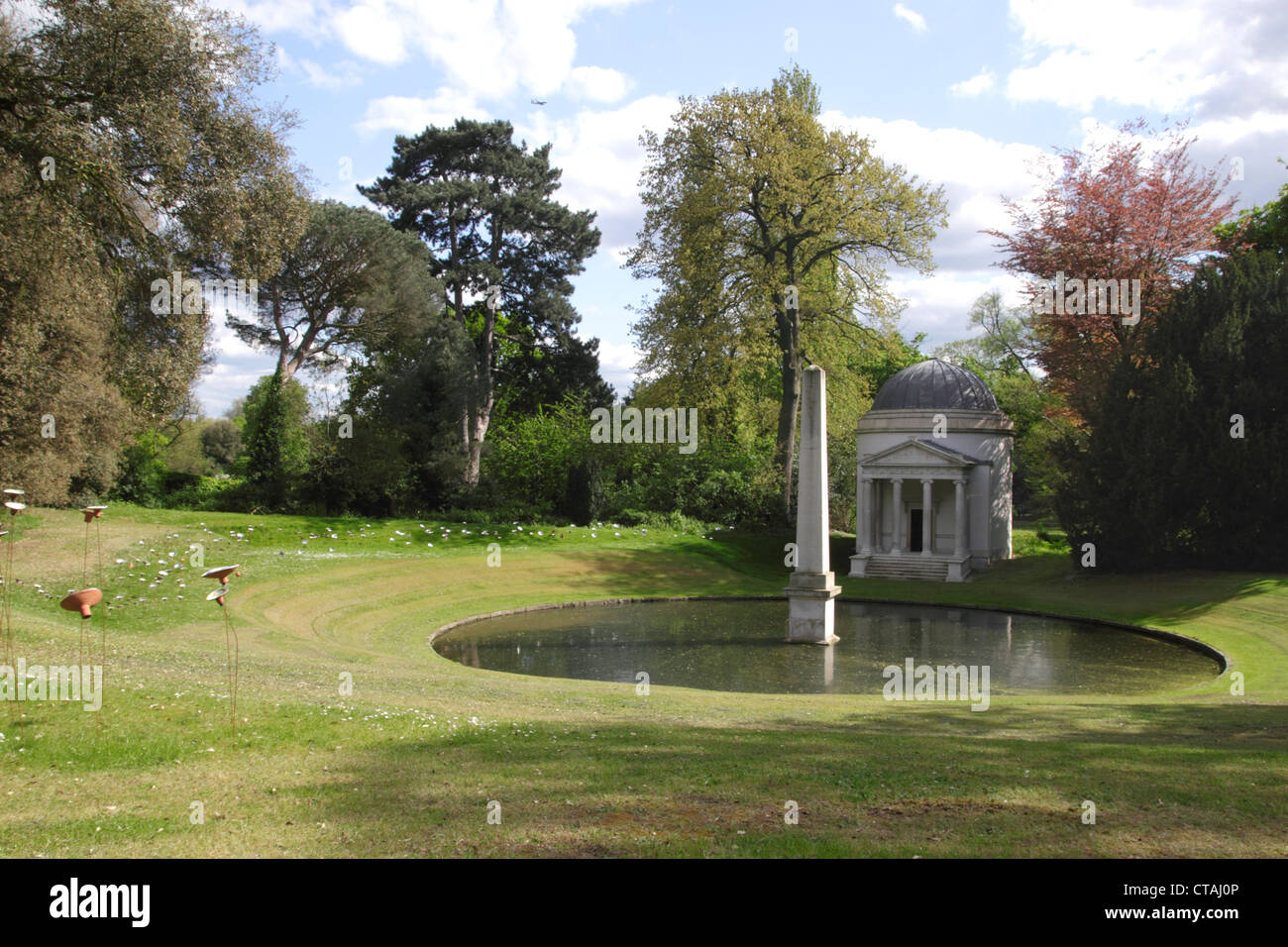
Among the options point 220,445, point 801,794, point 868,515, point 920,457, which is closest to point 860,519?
point 868,515

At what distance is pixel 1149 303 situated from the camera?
35.3 metres

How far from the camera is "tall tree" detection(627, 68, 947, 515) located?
36844 mm

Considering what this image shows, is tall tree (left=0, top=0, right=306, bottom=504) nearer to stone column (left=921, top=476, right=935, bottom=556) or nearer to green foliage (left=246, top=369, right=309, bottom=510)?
green foliage (left=246, top=369, right=309, bottom=510)

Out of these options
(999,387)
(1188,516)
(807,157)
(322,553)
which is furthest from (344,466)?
(999,387)

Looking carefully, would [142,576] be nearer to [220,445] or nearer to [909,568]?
[909,568]

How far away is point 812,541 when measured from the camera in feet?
72.8

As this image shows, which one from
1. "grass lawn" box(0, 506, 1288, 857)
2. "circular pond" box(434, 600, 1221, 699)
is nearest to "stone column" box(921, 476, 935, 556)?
"circular pond" box(434, 600, 1221, 699)

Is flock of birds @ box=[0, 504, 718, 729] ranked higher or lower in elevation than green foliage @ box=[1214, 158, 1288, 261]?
lower

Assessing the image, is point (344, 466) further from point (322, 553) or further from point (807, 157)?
point (807, 157)

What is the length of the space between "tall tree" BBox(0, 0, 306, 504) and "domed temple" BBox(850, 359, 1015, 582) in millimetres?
25529

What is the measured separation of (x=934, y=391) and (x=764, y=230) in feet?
32.7

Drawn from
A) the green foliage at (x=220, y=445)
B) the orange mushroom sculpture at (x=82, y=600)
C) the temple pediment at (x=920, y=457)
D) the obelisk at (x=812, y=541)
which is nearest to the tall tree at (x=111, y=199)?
the orange mushroom sculpture at (x=82, y=600)

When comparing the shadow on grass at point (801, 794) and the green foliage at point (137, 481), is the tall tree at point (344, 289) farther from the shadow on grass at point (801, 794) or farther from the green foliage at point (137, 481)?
the shadow on grass at point (801, 794)
